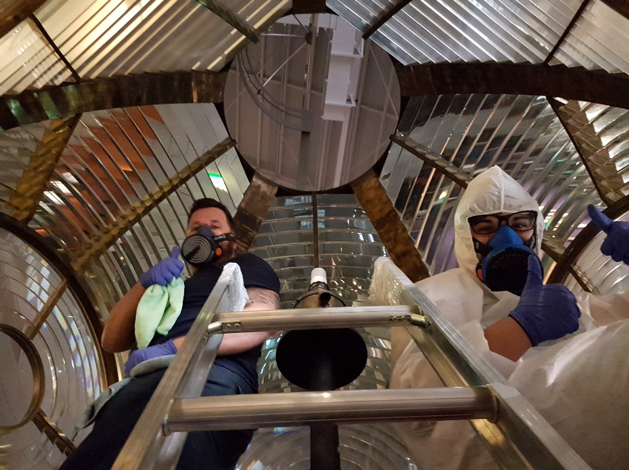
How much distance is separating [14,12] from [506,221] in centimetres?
188

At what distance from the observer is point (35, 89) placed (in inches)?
85.7

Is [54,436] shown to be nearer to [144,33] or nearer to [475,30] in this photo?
[144,33]

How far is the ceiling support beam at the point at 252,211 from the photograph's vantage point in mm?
3297

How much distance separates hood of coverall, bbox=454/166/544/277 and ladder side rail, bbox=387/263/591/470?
2.38ft

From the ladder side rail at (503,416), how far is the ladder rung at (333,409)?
35mm

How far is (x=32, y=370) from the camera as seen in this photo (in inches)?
105

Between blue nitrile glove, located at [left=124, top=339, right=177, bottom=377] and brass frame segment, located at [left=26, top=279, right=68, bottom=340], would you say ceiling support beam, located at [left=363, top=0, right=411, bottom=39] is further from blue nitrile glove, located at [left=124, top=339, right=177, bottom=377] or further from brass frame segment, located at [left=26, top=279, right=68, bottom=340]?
brass frame segment, located at [left=26, top=279, right=68, bottom=340]

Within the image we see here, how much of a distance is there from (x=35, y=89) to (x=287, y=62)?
6.26 ft

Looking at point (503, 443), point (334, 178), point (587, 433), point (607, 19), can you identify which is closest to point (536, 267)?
point (587, 433)

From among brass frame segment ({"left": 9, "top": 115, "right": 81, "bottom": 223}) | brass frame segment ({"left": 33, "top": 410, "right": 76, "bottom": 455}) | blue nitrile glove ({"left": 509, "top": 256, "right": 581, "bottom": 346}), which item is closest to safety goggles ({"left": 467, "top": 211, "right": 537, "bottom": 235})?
blue nitrile glove ({"left": 509, "top": 256, "right": 581, "bottom": 346})

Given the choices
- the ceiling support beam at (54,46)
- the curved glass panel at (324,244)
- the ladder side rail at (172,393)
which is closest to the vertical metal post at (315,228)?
the curved glass panel at (324,244)

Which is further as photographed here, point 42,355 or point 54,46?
point 42,355

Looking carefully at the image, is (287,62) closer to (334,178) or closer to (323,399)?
(334,178)

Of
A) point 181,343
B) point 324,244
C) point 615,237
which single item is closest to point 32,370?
point 181,343
